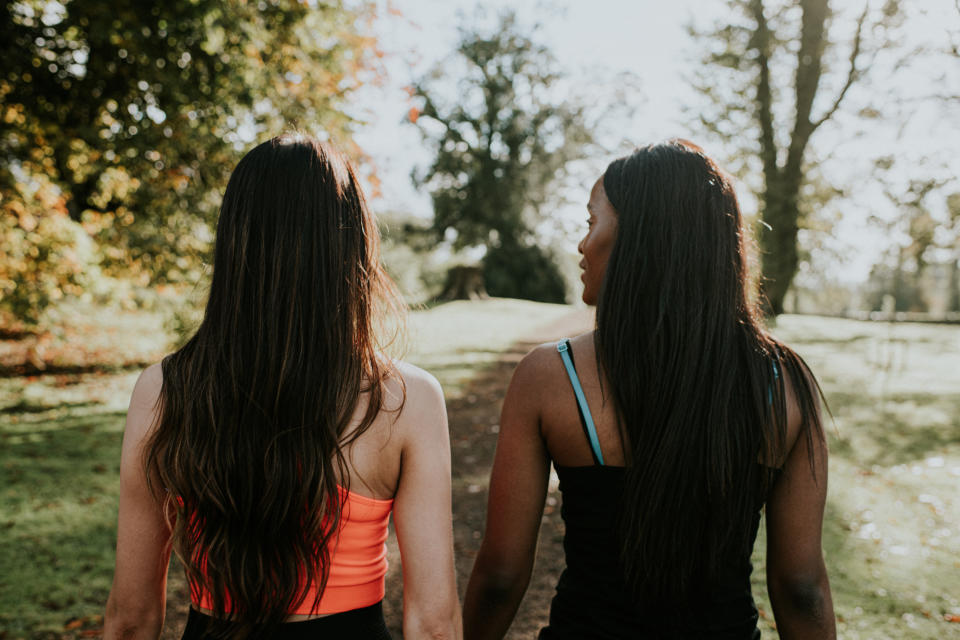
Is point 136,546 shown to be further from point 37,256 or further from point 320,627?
point 37,256

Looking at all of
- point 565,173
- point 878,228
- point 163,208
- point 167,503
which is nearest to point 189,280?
point 163,208

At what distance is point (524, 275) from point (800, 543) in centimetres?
3142

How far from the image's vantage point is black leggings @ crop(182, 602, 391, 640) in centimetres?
155

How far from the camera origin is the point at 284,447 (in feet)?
4.93

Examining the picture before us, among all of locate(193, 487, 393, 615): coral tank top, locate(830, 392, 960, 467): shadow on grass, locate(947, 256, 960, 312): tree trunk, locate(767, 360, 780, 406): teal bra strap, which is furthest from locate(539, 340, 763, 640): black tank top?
locate(947, 256, 960, 312): tree trunk

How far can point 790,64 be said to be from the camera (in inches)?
761

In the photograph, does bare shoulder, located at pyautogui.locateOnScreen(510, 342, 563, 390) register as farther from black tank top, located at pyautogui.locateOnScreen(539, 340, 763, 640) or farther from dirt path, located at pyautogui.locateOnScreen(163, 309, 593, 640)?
dirt path, located at pyautogui.locateOnScreen(163, 309, 593, 640)

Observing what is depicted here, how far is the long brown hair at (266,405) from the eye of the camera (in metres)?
1.49

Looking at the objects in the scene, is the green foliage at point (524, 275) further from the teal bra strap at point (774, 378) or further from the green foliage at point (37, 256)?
the teal bra strap at point (774, 378)

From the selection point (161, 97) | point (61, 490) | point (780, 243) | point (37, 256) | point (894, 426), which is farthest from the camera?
point (780, 243)

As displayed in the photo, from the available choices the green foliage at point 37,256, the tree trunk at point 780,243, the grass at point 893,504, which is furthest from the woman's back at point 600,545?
the tree trunk at point 780,243

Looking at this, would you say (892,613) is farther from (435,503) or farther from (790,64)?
(790,64)

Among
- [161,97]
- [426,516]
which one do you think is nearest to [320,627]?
[426,516]

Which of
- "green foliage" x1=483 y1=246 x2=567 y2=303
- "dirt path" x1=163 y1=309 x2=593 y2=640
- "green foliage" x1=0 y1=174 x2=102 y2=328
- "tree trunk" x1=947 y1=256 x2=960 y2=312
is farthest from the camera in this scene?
"tree trunk" x1=947 y1=256 x2=960 y2=312
